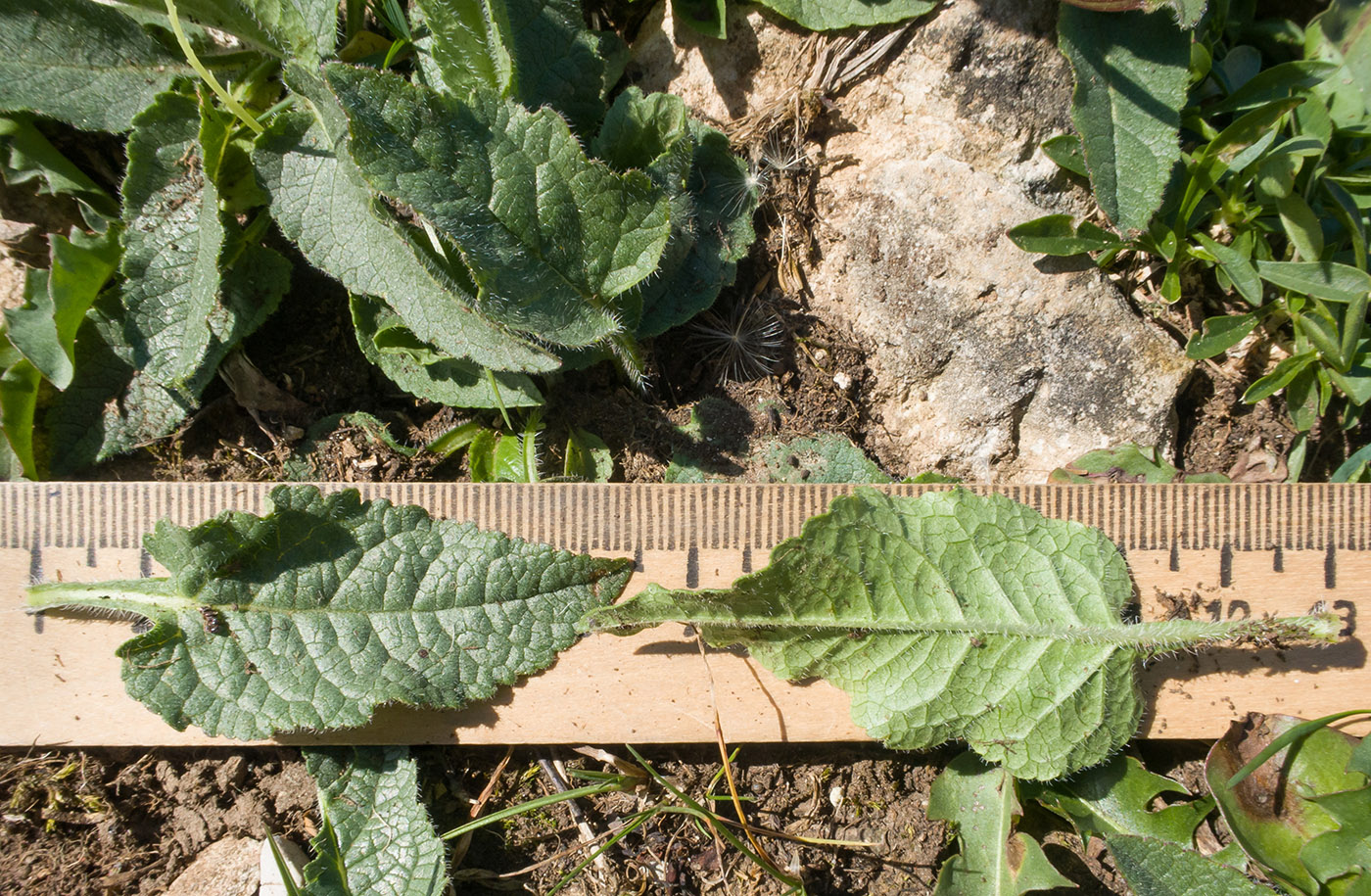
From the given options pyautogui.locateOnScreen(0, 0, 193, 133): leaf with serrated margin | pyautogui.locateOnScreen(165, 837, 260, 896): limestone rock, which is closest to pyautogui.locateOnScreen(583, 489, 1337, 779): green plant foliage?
pyautogui.locateOnScreen(165, 837, 260, 896): limestone rock

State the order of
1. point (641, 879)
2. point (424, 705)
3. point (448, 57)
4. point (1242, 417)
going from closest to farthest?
point (448, 57) < point (424, 705) < point (641, 879) < point (1242, 417)

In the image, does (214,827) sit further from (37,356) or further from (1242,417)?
(1242,417)

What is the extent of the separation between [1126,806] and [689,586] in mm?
1349

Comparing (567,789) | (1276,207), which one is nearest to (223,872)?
(567,789)

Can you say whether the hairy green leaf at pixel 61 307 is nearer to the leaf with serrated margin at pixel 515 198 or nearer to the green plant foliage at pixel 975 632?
the leaf with serrated margin at pixel 515 198

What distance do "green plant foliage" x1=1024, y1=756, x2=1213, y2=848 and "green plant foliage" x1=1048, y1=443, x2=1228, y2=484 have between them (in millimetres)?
785

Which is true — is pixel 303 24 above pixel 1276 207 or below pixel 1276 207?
above

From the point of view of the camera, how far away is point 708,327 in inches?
102

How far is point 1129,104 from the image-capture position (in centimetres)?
231

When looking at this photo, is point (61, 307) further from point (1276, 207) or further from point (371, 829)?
point (1276, 207)

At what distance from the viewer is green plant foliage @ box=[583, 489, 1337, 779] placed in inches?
83.8

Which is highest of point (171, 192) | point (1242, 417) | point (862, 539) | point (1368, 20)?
point (1368, 20)

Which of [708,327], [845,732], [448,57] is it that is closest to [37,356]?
[448,57]

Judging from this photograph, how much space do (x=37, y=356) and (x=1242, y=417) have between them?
351 cm
